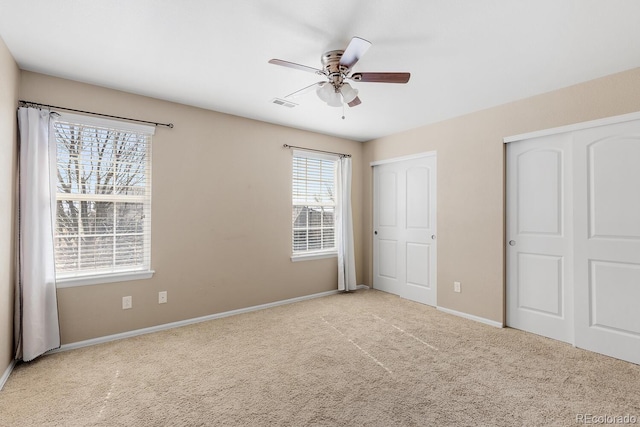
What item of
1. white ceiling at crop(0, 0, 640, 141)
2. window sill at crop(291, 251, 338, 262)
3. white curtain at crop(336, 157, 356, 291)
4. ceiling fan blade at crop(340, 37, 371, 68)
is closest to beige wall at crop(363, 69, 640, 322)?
white ceiling at crop(0, 0, 640, 141)

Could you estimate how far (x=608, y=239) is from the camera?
273cm

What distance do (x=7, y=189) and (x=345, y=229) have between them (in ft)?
12.3

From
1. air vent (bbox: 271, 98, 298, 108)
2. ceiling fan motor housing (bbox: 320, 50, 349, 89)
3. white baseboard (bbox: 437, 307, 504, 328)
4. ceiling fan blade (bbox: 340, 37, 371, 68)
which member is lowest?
white baseboard (bbox: 437, 307, 504, 328)

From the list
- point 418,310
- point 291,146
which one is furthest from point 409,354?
point 291,146

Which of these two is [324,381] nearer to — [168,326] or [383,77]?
[168,326]

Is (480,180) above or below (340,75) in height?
below

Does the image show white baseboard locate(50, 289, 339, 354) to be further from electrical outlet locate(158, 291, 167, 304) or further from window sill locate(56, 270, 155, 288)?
window sill locate(56, 270, 155, 288)

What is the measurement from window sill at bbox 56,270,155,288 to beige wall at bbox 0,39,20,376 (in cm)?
36

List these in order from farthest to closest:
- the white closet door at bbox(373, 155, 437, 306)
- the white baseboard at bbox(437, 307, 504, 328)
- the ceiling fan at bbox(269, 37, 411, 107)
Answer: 1. the white closet door at bbox(373, 155, 437, 306)
2. the white baseboard at bbox(437, 307, 504, 328)
3. the ceiling fan at bbox(269, 37, 411, 107)

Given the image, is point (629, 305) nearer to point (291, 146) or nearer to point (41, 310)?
point (291, 146)

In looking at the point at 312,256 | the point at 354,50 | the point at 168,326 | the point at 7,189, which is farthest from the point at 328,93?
the point at 168,326

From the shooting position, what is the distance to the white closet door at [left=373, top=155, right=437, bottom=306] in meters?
4.27

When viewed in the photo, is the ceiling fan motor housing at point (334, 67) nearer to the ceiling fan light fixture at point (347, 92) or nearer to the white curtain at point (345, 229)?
the ceiling fan light fixture at point (347, 92)

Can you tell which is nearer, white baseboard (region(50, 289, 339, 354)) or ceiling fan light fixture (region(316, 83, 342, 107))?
ceiling fan light fixture (region(316, 83, 342, 107))
